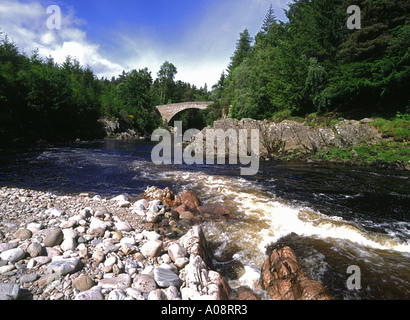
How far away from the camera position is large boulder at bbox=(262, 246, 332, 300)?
324 cm

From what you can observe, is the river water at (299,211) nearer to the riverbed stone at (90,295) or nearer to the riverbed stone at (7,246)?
the riverbed stone at (90,295)

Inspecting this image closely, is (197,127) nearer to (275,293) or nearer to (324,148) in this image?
(324,148)

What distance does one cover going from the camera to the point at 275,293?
11.0ft

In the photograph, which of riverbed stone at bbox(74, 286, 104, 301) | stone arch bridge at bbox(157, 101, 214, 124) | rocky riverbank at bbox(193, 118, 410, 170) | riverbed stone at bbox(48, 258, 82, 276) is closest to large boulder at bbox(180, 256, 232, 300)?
riverbed stone at bbox(74, 286, 104, 301)

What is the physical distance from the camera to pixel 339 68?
20469 millimetres

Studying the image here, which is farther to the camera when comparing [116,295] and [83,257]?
[83,257]

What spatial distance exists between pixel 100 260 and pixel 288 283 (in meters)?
3.49

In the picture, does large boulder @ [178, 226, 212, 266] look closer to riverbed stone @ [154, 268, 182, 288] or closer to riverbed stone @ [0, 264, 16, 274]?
riverbed stone @ [154, 268, 182, 288]

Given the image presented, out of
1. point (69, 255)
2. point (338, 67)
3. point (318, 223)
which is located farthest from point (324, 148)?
point (69, 255)

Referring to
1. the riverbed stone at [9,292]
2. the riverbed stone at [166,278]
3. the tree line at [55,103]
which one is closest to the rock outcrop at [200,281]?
the riverbed stone at [166,278]

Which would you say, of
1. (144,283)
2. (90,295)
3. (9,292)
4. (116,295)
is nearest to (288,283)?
(144,283)

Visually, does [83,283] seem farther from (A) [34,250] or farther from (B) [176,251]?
(B) [176,251]

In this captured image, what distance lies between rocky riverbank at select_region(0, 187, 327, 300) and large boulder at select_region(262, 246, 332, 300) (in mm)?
19
